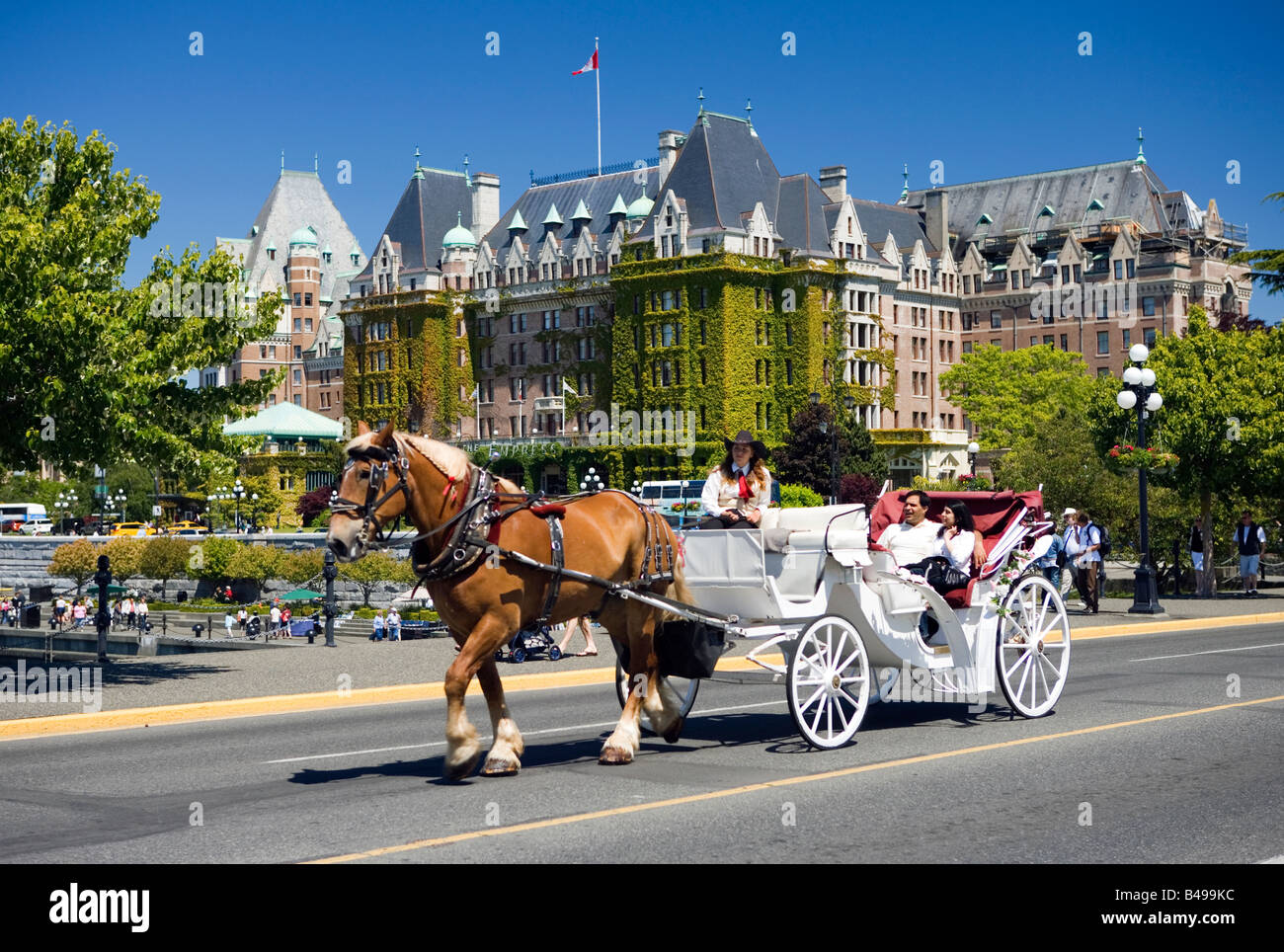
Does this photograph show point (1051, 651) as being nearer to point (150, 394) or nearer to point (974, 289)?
point (150, 394)

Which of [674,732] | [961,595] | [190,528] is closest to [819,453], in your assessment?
[190,528]

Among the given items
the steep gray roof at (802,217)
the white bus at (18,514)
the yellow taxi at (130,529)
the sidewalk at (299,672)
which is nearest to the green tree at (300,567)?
the sidewalk at (299,672)

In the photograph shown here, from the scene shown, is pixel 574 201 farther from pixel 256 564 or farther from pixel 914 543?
pixel 914 543

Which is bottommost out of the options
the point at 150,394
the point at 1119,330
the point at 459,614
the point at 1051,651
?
the point at 1051,651

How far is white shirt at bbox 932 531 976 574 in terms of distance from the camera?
12.7m

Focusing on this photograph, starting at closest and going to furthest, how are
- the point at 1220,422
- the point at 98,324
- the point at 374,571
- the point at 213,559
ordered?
the point at 98,324 → the point at 1220,422 → the point at 374,571 → the point at 213,559

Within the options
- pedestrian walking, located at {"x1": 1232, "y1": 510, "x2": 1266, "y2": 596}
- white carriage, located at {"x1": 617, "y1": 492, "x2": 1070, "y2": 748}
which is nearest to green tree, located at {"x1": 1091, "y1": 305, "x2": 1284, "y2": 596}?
pedestrian walking, located at {"x1": 1232, "y1": 510, "x2": 1266, "y2": 596}

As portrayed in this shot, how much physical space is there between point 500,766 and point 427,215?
105416 millimetres

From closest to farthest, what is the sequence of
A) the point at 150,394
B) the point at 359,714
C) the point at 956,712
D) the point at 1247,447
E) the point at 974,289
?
the point at 956,712
the point at 359,714
the point at 150,394
the point at 1247,447
the point at 974,289

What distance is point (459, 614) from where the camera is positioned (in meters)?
10.1

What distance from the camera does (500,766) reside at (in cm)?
1034

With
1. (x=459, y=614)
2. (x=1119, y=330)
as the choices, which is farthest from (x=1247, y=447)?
(x=1119, y=330)
